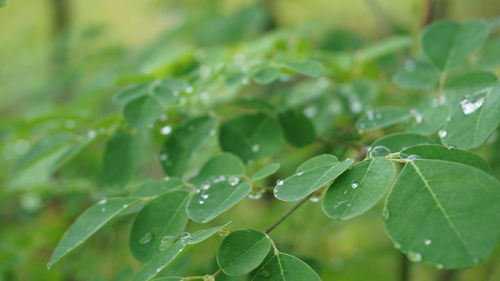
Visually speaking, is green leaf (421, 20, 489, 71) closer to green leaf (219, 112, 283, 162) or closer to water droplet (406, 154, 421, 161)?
green leaf (219, 112, 283, 162)

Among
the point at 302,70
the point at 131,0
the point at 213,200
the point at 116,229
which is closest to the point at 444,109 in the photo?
the point at 302,70

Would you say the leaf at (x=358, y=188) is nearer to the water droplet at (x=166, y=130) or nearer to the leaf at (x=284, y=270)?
the leaf at (x=284, y=270)

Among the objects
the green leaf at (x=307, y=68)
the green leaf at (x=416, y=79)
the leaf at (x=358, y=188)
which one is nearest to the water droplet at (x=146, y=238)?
the leaf at (x=358, y=188)

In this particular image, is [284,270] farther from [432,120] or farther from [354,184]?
[432,120]

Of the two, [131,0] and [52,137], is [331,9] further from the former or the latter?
[52,137]

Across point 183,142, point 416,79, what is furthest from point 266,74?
point 416,79
